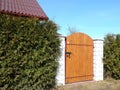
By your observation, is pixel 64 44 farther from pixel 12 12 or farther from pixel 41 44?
pixel 12 12

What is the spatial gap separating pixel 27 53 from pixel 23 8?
222 inches

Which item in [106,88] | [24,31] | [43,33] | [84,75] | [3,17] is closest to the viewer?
[3,17]

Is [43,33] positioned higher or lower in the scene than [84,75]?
higher

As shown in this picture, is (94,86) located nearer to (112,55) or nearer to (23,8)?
(112,55)

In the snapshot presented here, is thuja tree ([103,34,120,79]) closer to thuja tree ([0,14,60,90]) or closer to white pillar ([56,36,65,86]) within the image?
white pillar ([56,36,65,86])

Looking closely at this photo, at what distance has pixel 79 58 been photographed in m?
10.9

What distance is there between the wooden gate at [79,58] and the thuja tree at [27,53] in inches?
61.1

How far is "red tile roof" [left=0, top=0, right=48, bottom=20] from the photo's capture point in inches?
467

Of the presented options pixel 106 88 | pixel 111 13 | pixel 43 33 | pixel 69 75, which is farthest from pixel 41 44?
pixel 111 13

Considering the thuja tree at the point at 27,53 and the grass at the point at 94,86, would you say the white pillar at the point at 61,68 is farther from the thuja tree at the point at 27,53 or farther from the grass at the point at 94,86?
the thuja tree at the point at 27,53

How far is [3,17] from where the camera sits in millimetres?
7281

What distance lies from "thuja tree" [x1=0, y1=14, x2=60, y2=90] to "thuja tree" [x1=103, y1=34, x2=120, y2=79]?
3955 millimetres

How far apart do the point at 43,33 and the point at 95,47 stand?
13.7ft

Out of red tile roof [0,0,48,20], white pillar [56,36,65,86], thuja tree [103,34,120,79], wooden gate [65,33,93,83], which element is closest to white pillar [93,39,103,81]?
wooden gate [65,33,93,83]
